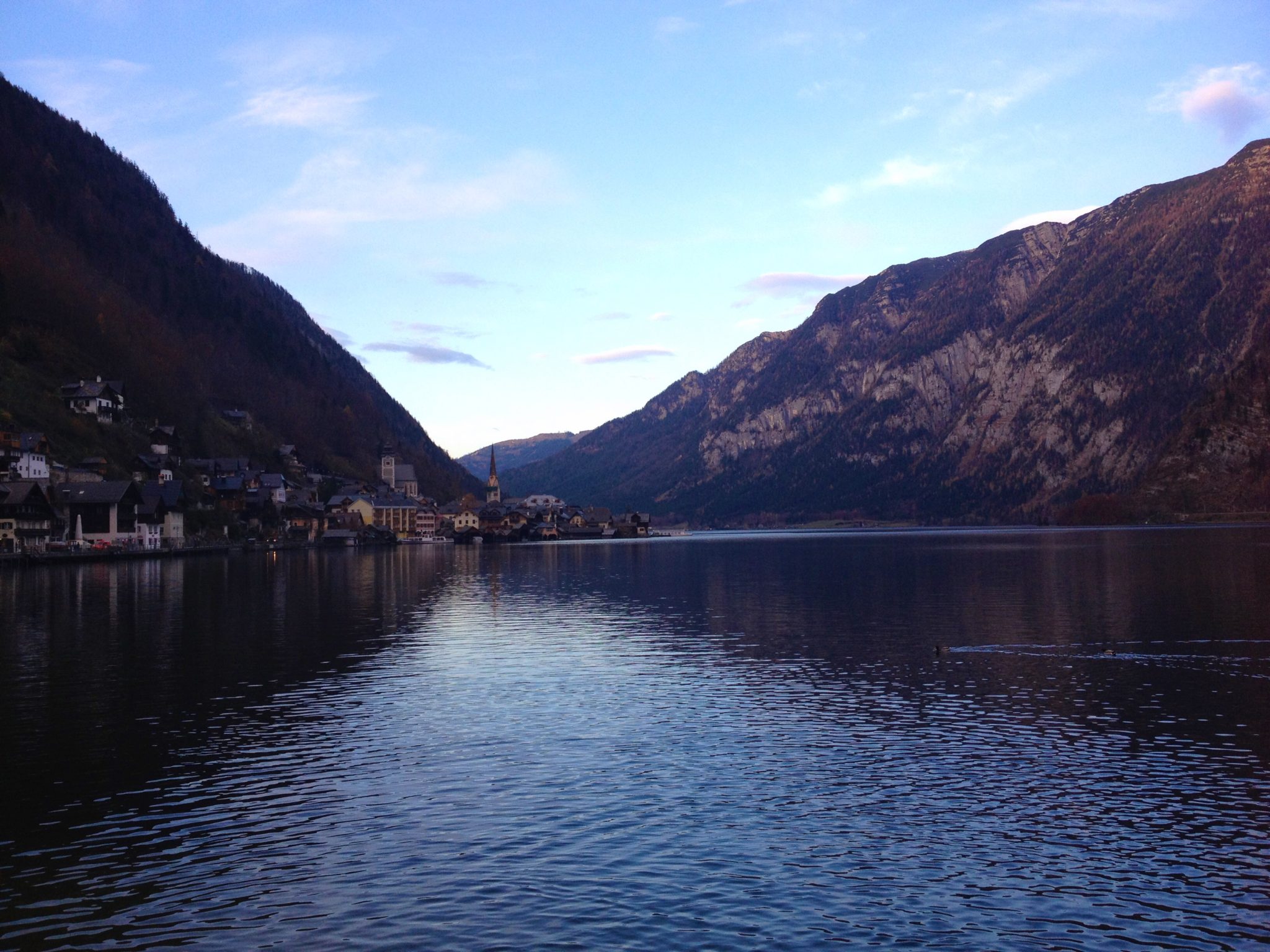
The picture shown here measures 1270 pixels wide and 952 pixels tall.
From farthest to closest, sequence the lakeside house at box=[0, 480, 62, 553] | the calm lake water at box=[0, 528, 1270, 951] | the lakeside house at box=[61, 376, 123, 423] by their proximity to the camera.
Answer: the lakeside house at box=[61, 376, 123, 423] < the lakeside house at box=[0, 480, 62, 553] < the calm lake water at box=[0, 528, 1270, 951]

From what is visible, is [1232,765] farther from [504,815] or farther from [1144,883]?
[504,815]

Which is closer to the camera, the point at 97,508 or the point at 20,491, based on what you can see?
the point at 20,491

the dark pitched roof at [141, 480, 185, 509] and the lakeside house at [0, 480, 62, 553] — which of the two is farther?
the dark pitched roof at [141, 480, 185, 509]

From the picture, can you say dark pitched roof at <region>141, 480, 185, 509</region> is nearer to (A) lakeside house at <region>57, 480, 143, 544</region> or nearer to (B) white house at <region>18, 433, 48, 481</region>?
(A) lakeside house at <region>57, 480, 143, 544</region>

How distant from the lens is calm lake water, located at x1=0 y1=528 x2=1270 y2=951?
2002 cm

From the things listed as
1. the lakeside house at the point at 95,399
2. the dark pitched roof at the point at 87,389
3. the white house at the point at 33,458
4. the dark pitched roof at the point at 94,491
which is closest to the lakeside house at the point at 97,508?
the dark pitched roof at the point at 94,491

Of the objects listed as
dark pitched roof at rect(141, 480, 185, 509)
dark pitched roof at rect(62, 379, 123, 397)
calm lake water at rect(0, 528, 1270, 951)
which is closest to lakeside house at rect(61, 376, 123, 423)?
dark pitched roof at rect(62, 379, 123, 397)

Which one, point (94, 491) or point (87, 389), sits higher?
point (87, 389)

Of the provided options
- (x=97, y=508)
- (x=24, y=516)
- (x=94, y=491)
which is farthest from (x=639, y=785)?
(x=97, y=508)

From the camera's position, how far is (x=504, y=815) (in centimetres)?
2642

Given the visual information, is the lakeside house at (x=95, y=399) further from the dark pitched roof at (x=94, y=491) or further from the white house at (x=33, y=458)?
the white house at (x=33, y=458)

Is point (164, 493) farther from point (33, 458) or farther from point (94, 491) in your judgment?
point (33, 458)

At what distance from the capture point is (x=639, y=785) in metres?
29.3

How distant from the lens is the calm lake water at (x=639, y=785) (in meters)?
20.0
